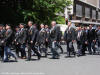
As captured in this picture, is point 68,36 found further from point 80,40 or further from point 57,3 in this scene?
point 57,3

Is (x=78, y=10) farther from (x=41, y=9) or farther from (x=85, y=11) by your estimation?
(x=41, y=9)

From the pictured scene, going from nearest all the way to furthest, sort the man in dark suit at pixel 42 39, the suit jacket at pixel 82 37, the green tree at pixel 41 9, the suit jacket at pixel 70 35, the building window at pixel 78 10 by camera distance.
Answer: the suit jacket at pixel 70 35 < the man in dark suit at pixel 42 39 < the suit jacket at pixel 82 37 < the green tree at pixel 41 9 < the building window at pixel 78 10

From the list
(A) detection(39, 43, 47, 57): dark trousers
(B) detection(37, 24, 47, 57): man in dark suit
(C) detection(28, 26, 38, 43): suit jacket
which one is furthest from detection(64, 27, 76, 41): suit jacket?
(C) detection(28, 26, 38, 43): suit jacket

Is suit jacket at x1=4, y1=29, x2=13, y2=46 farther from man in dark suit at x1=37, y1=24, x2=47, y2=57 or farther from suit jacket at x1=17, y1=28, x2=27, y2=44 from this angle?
man in dark suit at x1=37, y1=24, x2=47, y2=57

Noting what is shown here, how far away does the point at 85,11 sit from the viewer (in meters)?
87.6

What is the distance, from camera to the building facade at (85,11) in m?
75.9

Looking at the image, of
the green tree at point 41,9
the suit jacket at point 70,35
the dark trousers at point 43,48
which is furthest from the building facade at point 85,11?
the suit jacket at point 70,35

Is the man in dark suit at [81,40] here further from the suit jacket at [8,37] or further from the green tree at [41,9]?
the green tree at [41,9]

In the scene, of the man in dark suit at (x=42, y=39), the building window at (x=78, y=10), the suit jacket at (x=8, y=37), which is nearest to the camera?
the suit jacket at (x=8, y=37)

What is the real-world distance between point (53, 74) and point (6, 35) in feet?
15.4

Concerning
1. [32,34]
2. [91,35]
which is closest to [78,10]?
[91,35]

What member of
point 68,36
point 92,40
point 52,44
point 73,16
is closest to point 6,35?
point 52,44

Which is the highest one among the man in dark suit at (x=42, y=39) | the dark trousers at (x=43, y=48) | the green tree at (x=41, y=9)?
the green tree at (x=41, y=9)

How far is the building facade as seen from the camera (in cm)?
7588
